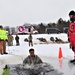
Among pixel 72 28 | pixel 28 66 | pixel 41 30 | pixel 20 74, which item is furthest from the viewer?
pixel 41 30

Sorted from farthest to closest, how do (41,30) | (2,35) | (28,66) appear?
(41,30), (2,35), (28,66)

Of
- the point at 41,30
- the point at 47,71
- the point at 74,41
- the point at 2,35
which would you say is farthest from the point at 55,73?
the point at 41,30

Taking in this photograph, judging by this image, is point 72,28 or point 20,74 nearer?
point 20,74

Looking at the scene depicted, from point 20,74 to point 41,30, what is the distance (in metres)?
75.6

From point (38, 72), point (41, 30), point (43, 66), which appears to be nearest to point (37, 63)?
point (43, 66)

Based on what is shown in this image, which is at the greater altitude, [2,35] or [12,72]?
[2,35]

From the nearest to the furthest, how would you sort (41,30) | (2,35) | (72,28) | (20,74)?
(20,74) → (72,28) → (2,35) → (41,30)

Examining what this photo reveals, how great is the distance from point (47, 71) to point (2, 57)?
7.12 metres

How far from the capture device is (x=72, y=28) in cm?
1353

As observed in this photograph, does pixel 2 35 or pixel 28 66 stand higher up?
pixel 2 35

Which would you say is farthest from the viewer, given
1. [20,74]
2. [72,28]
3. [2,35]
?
[2,35]

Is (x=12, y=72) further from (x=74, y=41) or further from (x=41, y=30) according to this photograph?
(x=41, y=30)

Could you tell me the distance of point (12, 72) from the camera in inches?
423

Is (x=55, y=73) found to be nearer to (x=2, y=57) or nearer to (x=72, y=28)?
(x=72, y=28)
